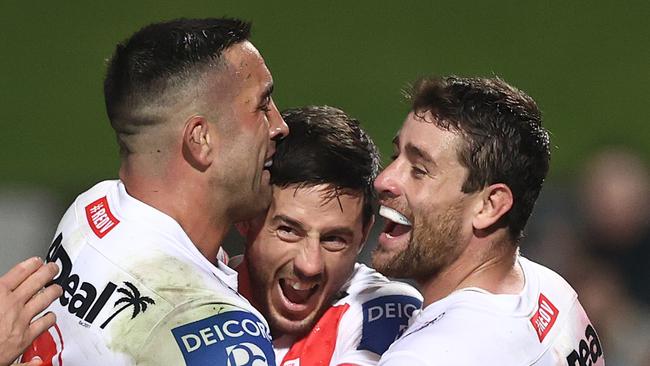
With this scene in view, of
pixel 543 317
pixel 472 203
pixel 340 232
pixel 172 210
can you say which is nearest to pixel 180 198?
pixel 172 210

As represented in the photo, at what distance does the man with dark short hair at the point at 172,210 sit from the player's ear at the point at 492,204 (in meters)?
0.80

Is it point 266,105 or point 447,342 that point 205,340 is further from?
point 266,105

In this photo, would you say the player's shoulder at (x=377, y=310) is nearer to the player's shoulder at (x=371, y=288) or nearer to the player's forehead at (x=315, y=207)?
the player's shoulder at (x=371, y=288)

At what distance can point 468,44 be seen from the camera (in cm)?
982

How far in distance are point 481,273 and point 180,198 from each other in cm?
110

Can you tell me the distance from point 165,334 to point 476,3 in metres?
6.66

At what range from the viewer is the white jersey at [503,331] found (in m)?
3.80

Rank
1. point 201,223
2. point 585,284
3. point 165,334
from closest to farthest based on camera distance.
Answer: point 165,334, point 201,223, point 585,284

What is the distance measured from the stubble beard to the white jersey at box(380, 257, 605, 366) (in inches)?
7.2

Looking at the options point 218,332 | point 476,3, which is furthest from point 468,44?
point 218,332

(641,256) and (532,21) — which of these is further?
(532,21)

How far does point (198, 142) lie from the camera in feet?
13.8

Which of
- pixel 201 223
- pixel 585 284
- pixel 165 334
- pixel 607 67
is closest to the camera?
pixel 165 334

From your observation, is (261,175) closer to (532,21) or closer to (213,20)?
(213,20)
